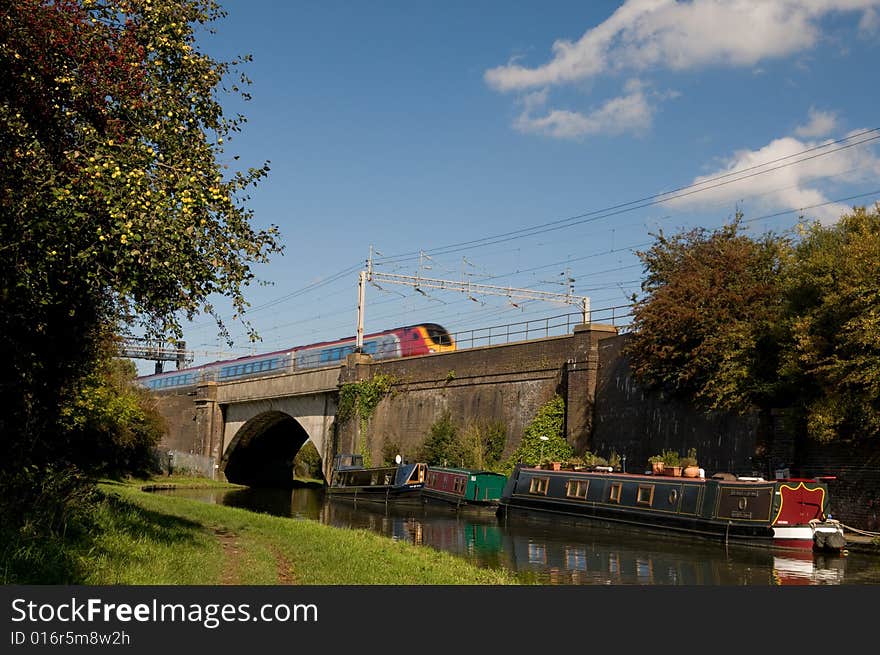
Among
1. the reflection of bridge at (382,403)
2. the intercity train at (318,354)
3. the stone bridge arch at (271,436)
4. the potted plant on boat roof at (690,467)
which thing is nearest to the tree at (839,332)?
the potted plant on boat roof at (690,467)

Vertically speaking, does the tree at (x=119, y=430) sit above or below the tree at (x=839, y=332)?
below

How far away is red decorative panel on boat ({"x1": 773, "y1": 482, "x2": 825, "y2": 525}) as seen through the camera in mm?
21719

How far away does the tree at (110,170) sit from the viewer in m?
9.70

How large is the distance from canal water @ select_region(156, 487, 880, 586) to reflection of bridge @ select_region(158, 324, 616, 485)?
641 centimetres

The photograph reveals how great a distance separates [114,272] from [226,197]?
1.53m

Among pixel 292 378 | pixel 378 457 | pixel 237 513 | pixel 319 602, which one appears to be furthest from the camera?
pixel 292 378

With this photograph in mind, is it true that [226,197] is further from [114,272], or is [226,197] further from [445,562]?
[445,562]

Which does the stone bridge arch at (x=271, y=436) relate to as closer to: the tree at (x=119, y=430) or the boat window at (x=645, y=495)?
the tree at (x=119, y=430)

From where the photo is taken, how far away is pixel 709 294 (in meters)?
27.5

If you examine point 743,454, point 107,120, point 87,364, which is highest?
point 107,120

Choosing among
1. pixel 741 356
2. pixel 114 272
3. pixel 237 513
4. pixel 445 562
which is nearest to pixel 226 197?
pixel 114 272

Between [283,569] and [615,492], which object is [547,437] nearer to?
[615,492]

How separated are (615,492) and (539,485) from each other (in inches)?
143

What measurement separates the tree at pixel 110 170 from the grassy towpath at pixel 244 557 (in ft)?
9.14
